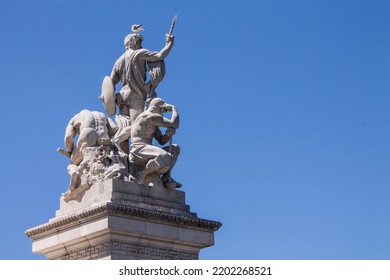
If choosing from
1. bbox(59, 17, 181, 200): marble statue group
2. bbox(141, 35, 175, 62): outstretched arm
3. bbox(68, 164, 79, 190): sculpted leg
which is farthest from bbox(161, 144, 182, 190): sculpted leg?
bbox(141, 35, 175, 62): outstretched arm

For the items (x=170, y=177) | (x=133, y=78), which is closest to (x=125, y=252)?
(x=170, y=177)

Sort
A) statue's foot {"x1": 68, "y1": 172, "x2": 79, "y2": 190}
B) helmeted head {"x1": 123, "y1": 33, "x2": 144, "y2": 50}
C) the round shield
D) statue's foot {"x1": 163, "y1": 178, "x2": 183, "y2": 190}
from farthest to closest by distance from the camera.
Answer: helmeted head {"x1": 123, "y1": 33, "x2": 144, "y2": 50}
the round shield
statue's foot {"x1": 163, "y1": 178, "x2": 183, "y2": 190}
statue's foot {"x1": 68, "y1": 172, "x2": 79, "y2": 190}

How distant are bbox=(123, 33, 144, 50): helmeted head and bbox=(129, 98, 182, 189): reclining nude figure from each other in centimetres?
166

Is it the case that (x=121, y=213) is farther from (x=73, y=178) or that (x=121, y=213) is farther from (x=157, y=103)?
(x=157, y=103)

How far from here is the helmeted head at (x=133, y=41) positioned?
92.0ft

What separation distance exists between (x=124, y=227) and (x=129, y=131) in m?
2.60

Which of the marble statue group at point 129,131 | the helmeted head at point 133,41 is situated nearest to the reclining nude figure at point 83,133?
the marble statue group at point 129,131

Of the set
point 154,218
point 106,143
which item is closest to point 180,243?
point 154,218

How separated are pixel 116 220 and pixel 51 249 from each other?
6.80 feet

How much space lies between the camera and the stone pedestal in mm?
25312

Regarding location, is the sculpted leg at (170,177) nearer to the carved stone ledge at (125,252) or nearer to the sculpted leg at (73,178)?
the carved stone ledge at (125,252)

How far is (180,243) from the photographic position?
26.3 metres

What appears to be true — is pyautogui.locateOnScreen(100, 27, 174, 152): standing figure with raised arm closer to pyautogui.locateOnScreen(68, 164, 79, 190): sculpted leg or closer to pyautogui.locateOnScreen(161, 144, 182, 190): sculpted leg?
pyautogui.locateOnScreen(161, 144, 182, 190): sculpted leg
